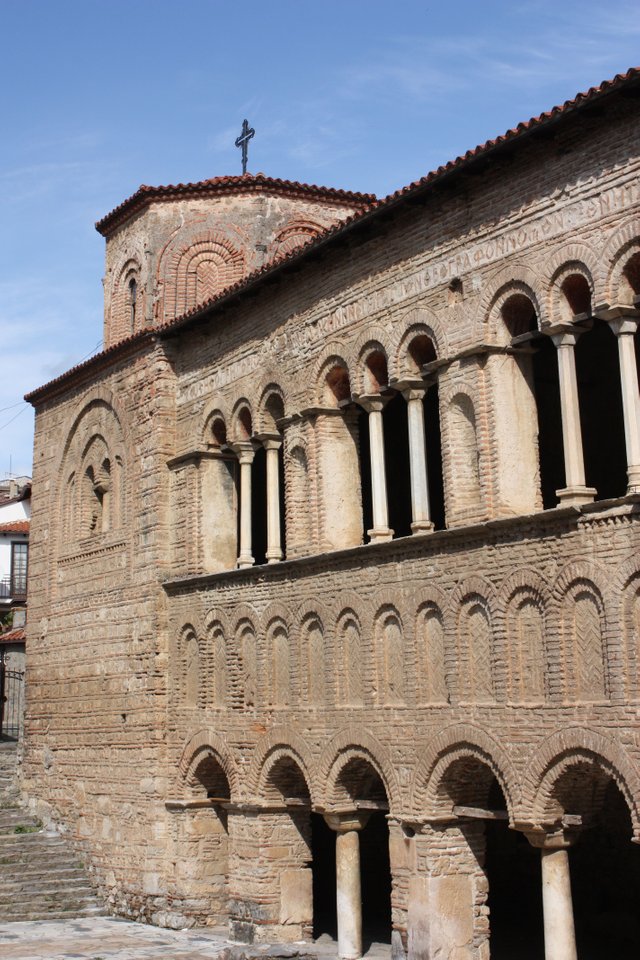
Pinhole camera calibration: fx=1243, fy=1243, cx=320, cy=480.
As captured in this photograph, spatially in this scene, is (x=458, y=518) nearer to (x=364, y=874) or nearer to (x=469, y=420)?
(x=469, y=420)

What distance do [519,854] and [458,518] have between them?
7.06 meters

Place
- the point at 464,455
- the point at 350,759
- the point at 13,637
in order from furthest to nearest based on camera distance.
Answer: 1. the point at 13,637
2. the point at 350,759
3. the point at 464,455

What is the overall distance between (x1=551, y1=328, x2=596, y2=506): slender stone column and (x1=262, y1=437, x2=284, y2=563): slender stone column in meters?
5.26

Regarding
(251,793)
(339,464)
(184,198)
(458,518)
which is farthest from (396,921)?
(184,198)

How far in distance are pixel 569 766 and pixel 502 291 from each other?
15.8 feet

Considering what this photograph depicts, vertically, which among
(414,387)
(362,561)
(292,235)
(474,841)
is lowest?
(474,841)

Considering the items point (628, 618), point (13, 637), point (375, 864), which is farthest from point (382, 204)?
point (13, 637)

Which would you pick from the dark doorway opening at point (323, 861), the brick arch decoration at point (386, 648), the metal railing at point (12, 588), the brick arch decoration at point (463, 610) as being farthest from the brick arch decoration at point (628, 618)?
the metal railing at point (12, 588)

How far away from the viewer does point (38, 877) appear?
1883cm

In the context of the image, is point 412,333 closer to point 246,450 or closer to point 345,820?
point 246,450

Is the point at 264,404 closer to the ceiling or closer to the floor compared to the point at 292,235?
closer to the floor

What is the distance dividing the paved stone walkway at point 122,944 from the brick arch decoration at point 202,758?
6.21 feet

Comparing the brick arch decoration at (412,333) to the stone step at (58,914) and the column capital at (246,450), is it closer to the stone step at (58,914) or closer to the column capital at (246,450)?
the column capital at (246,450)

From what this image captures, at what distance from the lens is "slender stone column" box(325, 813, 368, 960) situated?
568 inches
